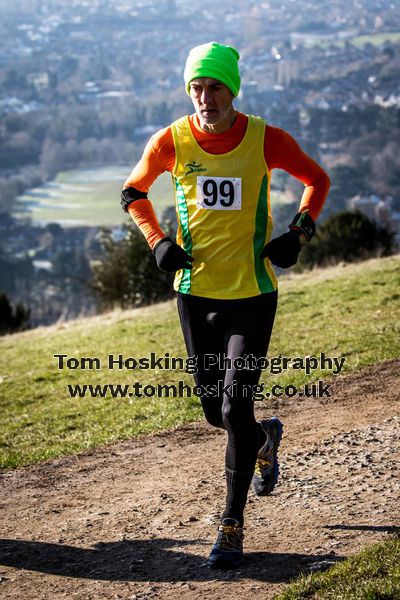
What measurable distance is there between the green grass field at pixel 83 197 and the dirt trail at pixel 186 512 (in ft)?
266

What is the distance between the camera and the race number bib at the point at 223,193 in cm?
472

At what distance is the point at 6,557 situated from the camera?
521 cm

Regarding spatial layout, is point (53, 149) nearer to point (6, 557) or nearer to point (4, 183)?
point (4, 183)

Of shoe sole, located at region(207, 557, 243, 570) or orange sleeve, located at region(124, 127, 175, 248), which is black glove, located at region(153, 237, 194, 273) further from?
shoe sole, located at region(207, 557, 243, 570)

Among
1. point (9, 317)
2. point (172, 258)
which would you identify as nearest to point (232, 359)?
point (172, 258)

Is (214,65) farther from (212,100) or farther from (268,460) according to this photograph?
(268,460)

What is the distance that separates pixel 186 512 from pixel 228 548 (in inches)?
36.0

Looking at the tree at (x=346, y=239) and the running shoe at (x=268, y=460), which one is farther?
the tree at (x=346, y=239)

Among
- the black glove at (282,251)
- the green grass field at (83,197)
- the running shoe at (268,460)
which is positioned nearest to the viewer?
the black glove at (282,251)

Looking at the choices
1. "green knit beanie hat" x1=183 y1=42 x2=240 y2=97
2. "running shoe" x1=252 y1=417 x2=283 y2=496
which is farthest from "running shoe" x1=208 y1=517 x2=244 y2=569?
"green knit beanie hat" x1=183 y1=42 x2=240 y2=97

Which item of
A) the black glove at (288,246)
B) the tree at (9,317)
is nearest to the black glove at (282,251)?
the black glove at (288,246)

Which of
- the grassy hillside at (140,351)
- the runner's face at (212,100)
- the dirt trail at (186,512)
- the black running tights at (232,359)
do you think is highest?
the runner's face at (212,100)

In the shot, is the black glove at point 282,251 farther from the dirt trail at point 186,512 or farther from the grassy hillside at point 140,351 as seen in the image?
the grassy hillside at point 140,351

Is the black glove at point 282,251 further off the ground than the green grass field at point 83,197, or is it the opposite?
the black glove at point 282,251
